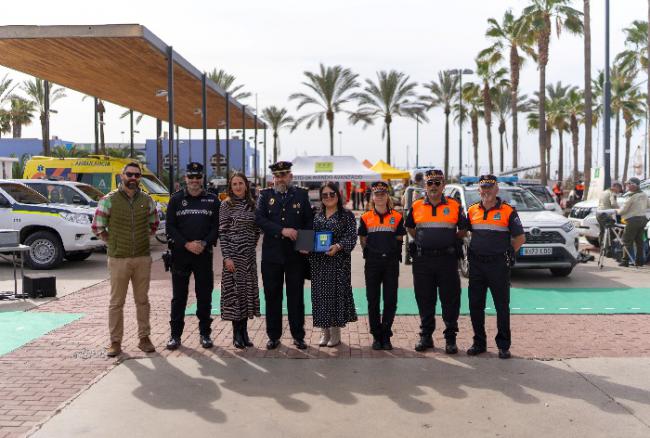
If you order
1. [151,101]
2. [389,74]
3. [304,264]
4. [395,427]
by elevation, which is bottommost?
[395,427]

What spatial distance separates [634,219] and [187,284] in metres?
9.92

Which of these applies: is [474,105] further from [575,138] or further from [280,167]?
[280,167]

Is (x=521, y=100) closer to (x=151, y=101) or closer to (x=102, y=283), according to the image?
(x=151, y=101)

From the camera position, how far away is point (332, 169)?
27.7 meters

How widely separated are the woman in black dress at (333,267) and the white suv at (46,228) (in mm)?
8014

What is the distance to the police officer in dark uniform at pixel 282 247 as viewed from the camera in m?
6.69

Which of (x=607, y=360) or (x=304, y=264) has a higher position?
(x=304, y=264)

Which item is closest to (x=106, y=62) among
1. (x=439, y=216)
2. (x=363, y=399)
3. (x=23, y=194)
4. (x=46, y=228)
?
(x=23, y=194)

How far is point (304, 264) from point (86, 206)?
9273 mm

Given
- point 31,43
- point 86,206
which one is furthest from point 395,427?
point 31,43

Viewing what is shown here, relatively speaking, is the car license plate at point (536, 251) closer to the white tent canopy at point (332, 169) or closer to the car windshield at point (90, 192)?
the car windshield at point (90, 192)

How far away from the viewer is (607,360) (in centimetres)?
636

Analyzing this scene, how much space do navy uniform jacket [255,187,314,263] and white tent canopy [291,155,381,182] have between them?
2000 cm

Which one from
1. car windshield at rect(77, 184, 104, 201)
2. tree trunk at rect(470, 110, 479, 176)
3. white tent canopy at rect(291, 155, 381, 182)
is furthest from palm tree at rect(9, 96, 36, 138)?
car windshield at rect(77, 184, 104, 201)
